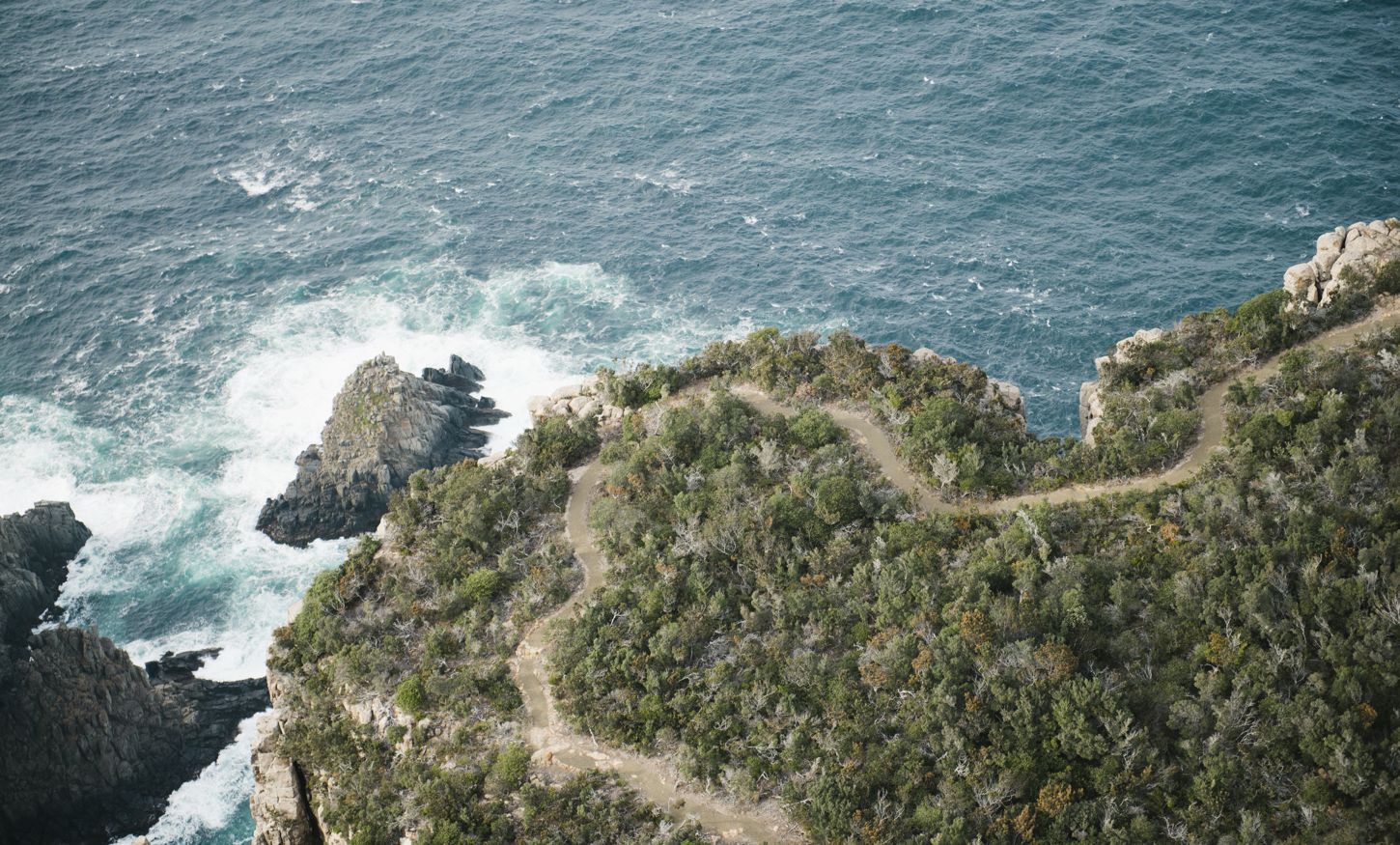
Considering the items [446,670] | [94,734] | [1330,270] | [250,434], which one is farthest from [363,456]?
[1330,270]

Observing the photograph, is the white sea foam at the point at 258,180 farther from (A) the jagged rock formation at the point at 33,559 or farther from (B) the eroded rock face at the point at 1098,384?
(B) the eroded rock face at the point at 1098,384

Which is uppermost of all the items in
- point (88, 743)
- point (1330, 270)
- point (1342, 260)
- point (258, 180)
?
point (1342, 260)

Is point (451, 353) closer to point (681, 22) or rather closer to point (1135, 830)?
point (681, 22)

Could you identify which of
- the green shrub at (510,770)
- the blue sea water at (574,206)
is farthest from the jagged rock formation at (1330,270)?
the green shrub at (510,770)

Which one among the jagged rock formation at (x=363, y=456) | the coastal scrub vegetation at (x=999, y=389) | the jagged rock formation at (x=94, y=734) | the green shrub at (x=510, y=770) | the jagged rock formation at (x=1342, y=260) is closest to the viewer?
the green shrub at (x=510, y=770)

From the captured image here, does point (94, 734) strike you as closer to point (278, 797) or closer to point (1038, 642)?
point (278, 797)

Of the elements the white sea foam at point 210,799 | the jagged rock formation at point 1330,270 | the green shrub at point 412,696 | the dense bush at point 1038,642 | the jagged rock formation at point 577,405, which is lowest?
the white sea foam at point 210,799

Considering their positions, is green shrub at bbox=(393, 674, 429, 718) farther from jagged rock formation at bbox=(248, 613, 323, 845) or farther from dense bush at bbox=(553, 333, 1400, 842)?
dense bush at bbox=(553, 333, 1400, 842)
